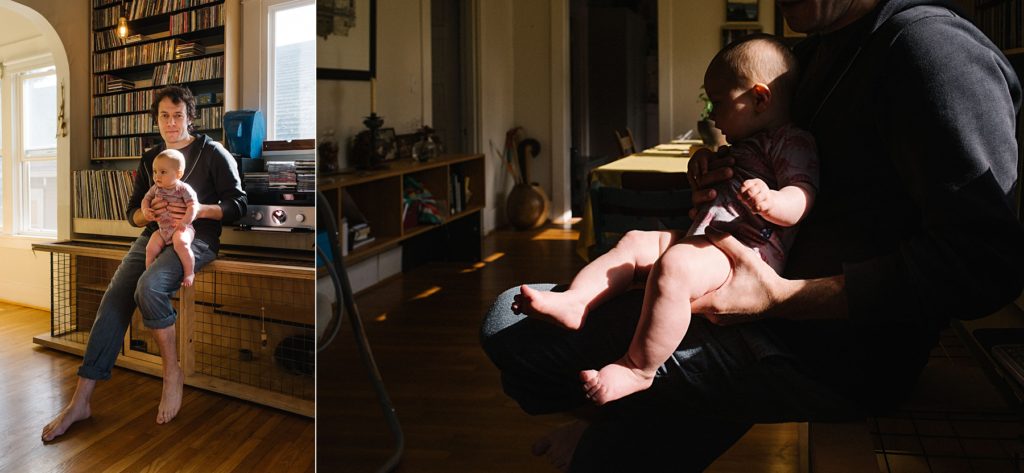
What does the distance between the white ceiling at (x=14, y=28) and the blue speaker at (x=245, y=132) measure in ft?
1.51

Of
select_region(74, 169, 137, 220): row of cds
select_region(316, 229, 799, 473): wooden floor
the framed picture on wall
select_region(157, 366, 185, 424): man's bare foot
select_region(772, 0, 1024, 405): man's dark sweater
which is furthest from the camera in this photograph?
select_region(157, 366, 185, 424): man's bare foot

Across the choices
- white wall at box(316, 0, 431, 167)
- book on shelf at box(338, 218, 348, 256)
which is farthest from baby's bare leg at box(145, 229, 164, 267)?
white wall at box(316, 0, 431, 167)

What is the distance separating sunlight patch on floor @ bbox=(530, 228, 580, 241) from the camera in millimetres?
710

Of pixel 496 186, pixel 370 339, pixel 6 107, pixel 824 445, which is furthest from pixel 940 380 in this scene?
pixel 6 107

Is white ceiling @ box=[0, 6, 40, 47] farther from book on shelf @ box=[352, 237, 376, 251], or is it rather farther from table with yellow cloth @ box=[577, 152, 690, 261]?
table with yellow cloth @ box=[577, 152, 690, 261]

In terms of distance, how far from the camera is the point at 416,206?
81 centimetres

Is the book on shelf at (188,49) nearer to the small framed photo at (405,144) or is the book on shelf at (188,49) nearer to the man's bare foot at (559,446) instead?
the small framed photo at (405,144)

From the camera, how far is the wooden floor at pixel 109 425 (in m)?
1.76

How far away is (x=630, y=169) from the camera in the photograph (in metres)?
0.69

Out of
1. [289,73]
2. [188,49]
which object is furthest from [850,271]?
[188,49]

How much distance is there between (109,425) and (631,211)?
5.21 ft

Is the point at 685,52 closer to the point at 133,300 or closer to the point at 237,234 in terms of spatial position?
the point at 237,234

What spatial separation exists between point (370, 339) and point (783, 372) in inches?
18.0

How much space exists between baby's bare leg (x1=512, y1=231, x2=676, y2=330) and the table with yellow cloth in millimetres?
26
